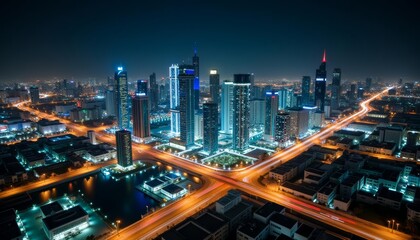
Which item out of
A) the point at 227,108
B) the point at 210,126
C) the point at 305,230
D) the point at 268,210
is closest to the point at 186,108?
the point at 210,126

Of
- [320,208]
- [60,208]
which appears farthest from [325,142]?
[60,208]

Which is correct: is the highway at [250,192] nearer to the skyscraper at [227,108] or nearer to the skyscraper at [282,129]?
the skyscraper at [282,129]

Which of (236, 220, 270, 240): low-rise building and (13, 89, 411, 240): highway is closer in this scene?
(236, 220, 270, 240): low-rise building

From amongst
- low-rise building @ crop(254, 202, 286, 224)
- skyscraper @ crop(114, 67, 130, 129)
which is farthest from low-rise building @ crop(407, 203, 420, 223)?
skyscraper @ crop(114, 67, 130, 129)

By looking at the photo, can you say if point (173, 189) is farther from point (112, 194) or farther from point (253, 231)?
point (253, 231)

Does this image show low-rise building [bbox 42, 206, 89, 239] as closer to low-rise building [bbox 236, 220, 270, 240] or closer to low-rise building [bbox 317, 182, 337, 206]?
low-rise building [bbox 236, 220, 270, 240]

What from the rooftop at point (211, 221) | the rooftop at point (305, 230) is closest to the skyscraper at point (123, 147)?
the rooftop at point (211, 221)
